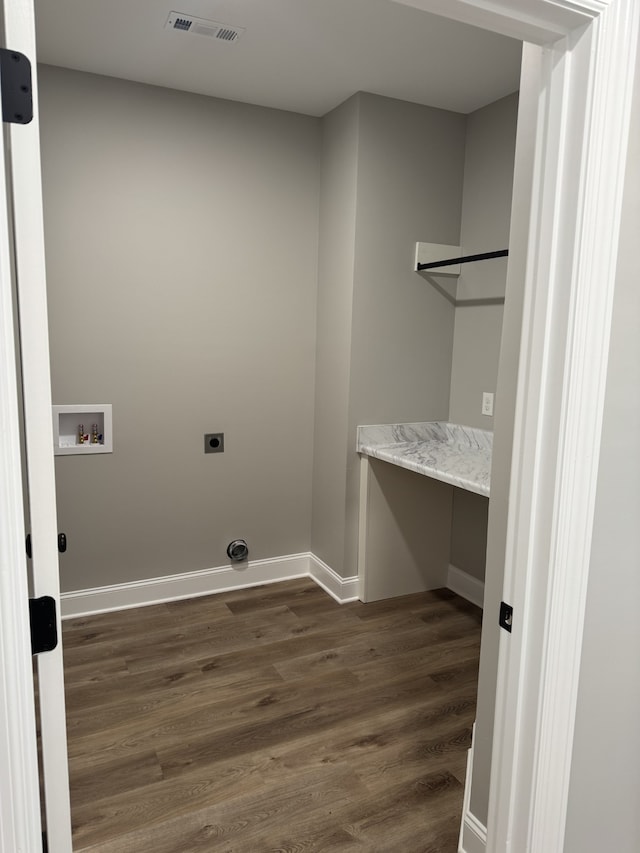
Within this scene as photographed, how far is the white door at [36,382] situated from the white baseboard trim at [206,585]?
2.33 metres

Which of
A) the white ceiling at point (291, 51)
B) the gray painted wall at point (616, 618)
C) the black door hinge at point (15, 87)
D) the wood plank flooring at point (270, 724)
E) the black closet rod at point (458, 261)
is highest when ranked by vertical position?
the white ceiling at point (291, 51)

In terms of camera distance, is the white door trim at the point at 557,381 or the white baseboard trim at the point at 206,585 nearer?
the white door trim at the point at 557,381

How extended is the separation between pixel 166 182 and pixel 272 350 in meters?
1.00

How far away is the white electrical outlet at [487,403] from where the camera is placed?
10.7 feet

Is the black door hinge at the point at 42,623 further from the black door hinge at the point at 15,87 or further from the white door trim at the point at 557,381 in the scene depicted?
the white door trim at the point at 557,381

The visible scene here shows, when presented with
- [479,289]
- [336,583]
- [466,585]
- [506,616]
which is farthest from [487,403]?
[506,616]

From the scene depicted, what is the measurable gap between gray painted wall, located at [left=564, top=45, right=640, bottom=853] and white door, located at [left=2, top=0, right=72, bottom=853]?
0.95 meters

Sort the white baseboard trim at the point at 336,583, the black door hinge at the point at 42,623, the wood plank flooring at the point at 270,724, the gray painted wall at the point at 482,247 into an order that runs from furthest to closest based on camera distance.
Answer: the white baseboard trim at the point at 336,583 < the gray painted wall at the point at 482,247 < the wood plank flooring at the point at 270,724 < the black door hinge at the point at 42,623

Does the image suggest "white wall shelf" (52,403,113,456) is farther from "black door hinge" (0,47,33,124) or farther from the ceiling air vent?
"black door hinge" (0,47,33,124)

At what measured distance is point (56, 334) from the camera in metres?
2.93

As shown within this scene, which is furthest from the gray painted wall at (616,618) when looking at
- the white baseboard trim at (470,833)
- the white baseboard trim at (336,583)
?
the white baseboard trim at (336,583)

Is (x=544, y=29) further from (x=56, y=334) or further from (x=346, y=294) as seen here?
(x=56, y=334)

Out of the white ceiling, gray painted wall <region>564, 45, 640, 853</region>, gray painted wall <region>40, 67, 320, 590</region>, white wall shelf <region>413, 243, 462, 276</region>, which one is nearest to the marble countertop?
gray painted wall <region>40, 67, 320, 590</region>

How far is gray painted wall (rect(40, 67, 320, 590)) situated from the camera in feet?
9.58
